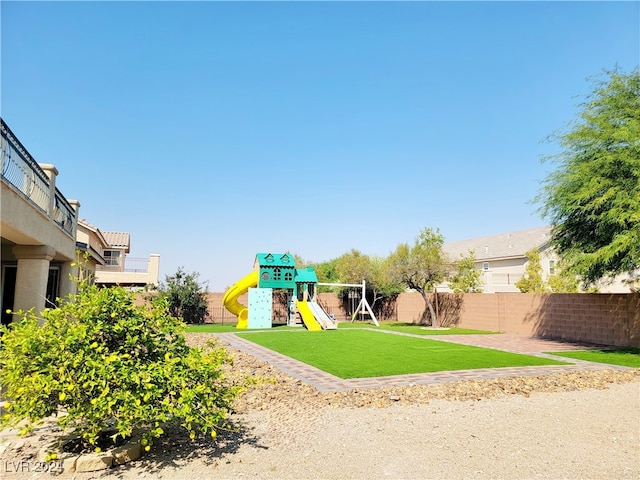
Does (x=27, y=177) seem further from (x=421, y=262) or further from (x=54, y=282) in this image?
(x=421, y=262)

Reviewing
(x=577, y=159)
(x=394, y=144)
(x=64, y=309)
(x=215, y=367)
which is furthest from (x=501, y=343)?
(x=64, y=309)

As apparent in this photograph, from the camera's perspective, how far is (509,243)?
37188 mm

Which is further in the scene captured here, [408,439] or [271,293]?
[271,293]

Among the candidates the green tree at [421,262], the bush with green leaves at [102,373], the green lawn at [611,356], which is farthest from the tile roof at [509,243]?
the bush with green leaves at [102,373]

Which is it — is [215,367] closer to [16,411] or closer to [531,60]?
[16,411]

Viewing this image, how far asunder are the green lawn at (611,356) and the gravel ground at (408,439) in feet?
14.0

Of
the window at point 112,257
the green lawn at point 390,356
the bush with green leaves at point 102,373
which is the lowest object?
the green lawn at point 390,356

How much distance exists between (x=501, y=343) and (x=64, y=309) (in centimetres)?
1557

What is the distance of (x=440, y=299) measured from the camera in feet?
86.8

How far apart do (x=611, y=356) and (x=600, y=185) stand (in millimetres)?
5244

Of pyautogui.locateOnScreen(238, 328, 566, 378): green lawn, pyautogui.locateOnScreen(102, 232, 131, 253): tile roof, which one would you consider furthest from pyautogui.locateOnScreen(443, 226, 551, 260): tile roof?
pyautogui.locateOnScreen(102, 232, 131, 253): tile roof

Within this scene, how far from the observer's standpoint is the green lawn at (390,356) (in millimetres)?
9781

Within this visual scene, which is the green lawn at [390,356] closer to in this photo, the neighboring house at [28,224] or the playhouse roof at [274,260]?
the neighboring house at [28,224]

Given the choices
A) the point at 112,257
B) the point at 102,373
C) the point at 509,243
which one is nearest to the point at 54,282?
the point at 102,373
